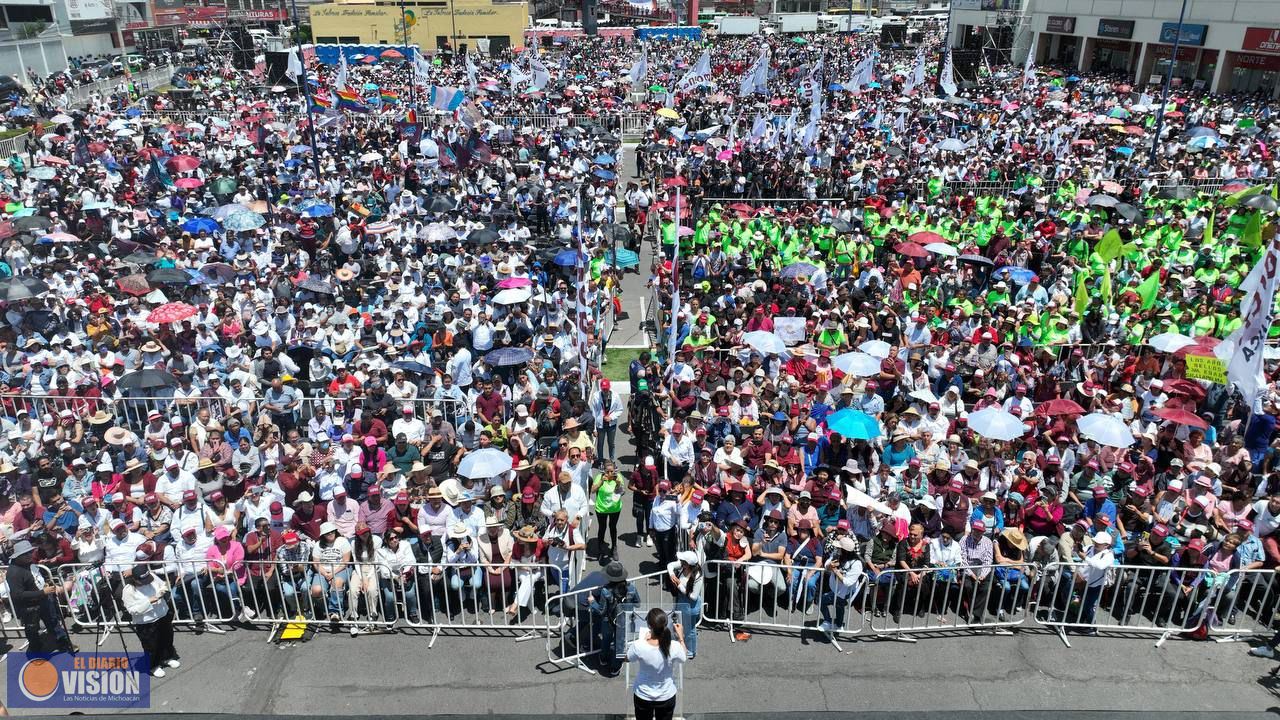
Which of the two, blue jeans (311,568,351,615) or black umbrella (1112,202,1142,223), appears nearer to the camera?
blue jeans (311,568,351,615)

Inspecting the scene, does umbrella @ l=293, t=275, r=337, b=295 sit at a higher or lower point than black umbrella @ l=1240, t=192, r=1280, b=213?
lower

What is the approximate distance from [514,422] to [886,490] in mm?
4382

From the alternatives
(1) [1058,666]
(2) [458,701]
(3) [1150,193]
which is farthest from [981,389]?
(3) [1150,193]

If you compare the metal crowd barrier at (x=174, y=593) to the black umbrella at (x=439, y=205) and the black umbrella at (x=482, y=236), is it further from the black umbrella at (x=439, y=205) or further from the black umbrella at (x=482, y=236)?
the black umbrella at (x=439, y=205)

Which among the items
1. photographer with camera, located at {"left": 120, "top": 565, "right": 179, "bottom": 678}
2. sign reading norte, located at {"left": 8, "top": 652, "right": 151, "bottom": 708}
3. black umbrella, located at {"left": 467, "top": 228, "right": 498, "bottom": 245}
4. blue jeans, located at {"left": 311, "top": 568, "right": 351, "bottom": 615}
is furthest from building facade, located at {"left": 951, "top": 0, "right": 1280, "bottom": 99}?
sign reading norte, located at {"left": 8, "top": 652, "right": 151, "bottom": 708}

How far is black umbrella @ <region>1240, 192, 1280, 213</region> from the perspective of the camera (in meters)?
16.5

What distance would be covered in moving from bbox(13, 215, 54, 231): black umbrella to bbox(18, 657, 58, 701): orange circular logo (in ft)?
40.5

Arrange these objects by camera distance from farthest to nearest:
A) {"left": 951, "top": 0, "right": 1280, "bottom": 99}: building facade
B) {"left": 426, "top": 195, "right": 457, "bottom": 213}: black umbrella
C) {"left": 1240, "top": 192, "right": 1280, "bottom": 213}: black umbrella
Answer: {"left": 951, "top": 0, "right": 1280, "bottom": 99}: building facade, {"left": 426, "top": 195, "right": 457, "bottom": 213}: black umbrella, {"left": 1240, "top": 192, "right": 1280, "bottom": 213}: black umbrella

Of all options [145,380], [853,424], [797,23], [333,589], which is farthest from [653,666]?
[797,23]

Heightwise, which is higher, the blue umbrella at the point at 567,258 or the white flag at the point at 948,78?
the white flag at the point at 948,78

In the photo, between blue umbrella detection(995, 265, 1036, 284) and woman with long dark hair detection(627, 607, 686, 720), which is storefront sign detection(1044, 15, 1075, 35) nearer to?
blue umbrella detection(995, 265, 1036, 284)

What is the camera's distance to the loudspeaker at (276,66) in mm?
40469

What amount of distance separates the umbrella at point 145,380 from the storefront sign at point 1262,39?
144 feet

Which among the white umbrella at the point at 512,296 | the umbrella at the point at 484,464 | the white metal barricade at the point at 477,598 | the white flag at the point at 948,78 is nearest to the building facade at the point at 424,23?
the white flag at the point at 948,78
